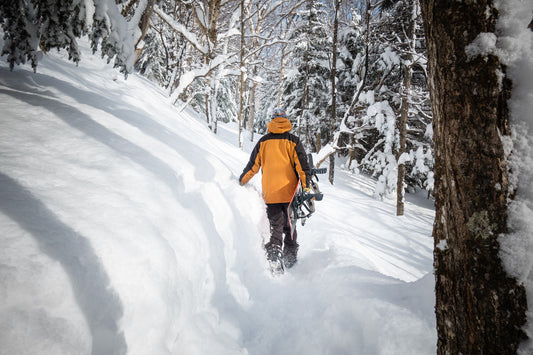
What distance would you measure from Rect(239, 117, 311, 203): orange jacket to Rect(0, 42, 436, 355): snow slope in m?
0.85

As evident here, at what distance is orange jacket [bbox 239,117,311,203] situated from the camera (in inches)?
134

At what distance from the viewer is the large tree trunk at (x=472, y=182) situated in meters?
0.94

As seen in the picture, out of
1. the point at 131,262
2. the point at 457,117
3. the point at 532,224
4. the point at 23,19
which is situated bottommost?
the point at 131,262

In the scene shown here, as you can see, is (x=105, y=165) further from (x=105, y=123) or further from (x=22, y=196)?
(x=105, y=123)

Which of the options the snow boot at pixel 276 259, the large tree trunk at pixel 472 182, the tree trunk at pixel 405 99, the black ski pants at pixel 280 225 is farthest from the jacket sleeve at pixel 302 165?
the tree trunk at pixel 405 99

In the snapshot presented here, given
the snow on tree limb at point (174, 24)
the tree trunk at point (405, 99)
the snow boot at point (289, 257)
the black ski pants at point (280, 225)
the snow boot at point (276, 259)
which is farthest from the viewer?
the tree trunk at point (405, 99)

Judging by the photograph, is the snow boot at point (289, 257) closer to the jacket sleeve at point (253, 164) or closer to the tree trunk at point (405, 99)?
the jacket sleeve at point (253, 164)

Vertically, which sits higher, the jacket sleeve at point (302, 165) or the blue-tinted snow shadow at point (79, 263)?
the jacket sleeve at point (302, 165)

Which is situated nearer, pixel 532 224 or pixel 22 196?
pixel 532 224

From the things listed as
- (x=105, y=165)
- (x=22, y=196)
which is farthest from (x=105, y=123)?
(x=22, y=196)

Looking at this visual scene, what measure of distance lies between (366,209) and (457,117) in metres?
8.98

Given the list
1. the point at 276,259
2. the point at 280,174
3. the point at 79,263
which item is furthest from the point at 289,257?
the point at 79,263

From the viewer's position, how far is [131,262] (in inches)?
64.4

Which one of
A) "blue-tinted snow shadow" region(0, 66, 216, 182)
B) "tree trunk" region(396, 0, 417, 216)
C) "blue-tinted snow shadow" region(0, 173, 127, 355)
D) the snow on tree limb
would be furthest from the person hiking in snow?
"tree trunk" region(396, 0, 417, 216)
